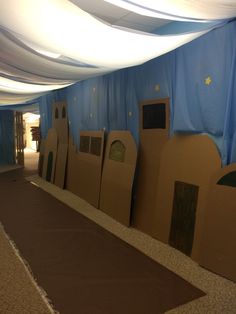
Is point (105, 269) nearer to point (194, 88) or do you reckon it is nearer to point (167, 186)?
point (167, 186)

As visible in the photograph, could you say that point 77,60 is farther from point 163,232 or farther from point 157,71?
point 163,232

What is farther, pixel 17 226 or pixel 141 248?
pixel 17 226

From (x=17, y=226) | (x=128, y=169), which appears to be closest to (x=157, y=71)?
(x=128, y=169)

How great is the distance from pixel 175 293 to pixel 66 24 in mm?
2056

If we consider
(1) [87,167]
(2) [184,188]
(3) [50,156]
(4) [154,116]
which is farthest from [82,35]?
(3) [50,156]

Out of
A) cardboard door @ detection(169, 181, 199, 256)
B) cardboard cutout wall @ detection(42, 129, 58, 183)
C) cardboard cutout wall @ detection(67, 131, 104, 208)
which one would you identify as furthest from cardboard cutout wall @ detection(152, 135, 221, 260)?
cardboard cutout wall @ detection(42, 129, 58, 183)

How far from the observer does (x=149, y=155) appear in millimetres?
3430

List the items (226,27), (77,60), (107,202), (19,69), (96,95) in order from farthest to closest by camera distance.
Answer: (96,95) → (107,202) → (19,69) → (77,60) → (226,27)

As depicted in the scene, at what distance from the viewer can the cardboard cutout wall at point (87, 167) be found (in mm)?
4418

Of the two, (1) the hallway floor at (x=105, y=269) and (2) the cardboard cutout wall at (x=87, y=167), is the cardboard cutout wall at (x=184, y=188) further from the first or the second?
(2) the cardboard cutout wall at (x=87, y=167)

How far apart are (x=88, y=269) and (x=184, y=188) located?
3.71 ft

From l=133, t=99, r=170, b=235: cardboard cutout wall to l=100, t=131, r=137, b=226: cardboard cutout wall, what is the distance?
0.11 m

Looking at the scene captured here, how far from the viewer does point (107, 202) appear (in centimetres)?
405

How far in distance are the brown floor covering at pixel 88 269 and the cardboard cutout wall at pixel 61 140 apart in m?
1.77
